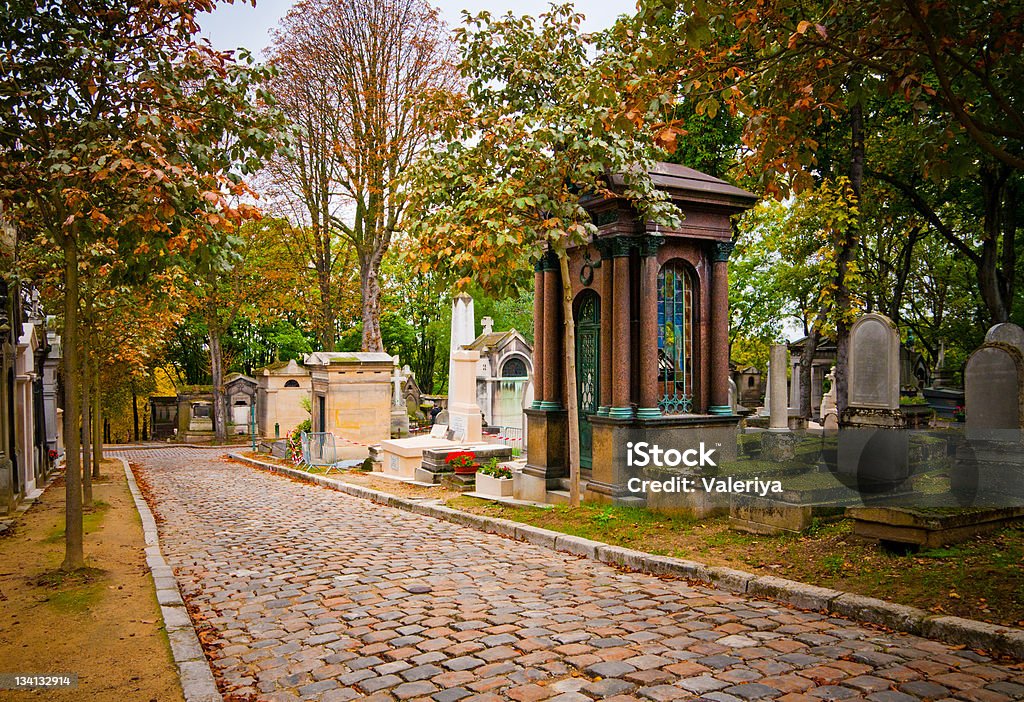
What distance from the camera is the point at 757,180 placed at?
7.05 m

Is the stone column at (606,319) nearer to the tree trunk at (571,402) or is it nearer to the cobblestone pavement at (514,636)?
the tree trunk at (571,402)

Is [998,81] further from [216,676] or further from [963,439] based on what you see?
[216,676]

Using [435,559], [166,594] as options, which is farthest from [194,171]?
[435,559]

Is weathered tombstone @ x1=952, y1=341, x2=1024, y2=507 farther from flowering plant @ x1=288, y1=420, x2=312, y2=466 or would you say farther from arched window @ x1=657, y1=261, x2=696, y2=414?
flowering plant @ x1=288, y1=420, x2=312, y2=466

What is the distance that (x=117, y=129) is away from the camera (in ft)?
22.9

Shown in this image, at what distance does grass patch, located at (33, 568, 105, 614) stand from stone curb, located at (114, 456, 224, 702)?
1.65 ft

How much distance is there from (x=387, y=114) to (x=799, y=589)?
21.5m

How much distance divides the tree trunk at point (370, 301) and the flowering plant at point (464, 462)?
10.7 metres

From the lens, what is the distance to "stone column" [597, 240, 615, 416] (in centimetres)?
1064

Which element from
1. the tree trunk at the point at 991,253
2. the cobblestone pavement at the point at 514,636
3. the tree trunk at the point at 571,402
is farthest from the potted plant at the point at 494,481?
the tree trunk at the point at 991,253

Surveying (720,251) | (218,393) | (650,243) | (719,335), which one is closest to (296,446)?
(218,393)

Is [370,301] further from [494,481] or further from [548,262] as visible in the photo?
[548,262]

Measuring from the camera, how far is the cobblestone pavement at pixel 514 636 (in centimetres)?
431

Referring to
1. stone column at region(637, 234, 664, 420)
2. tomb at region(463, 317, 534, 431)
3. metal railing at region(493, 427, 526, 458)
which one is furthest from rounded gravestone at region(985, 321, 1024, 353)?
tomb at region(463, 317, 534, 431)
